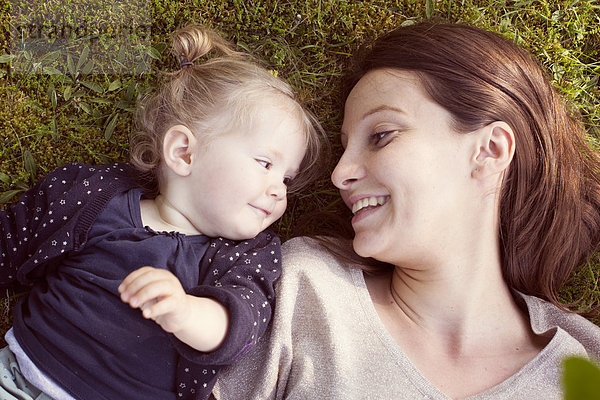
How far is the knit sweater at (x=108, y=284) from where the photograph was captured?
2189 mm

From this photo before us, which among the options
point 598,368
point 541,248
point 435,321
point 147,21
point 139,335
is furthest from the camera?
point 147,21

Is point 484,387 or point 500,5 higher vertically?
point 500,5

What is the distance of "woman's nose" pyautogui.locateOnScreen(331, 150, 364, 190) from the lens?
238 cm

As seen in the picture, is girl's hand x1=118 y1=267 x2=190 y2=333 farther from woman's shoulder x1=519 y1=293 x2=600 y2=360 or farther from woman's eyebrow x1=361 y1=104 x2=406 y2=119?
woman's shoulder x1=519 y1=293 x2=600 y2=360

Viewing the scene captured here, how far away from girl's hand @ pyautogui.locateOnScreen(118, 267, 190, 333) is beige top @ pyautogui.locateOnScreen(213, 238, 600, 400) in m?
0.59

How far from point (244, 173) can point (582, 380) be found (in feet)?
6.69

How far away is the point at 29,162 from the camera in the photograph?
9.42ft

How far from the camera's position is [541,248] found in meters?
2.66

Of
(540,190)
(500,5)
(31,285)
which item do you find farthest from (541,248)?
(31,285)

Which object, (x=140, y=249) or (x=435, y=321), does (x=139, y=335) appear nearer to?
(x=140, y=249)

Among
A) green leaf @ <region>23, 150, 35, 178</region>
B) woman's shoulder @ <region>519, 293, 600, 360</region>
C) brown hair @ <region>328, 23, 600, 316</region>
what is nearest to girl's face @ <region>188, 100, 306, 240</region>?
brown hair @ <region>328, 23, 600, 316</region>

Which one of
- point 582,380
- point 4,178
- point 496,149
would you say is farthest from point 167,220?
point 582,380

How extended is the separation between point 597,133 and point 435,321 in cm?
154

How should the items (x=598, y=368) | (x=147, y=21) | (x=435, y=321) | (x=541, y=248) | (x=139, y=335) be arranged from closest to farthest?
(x=598, y=368)
(x=139, y=335)
(x=435, y=321)
(x=541, y=248)
(x=147, y=21)
